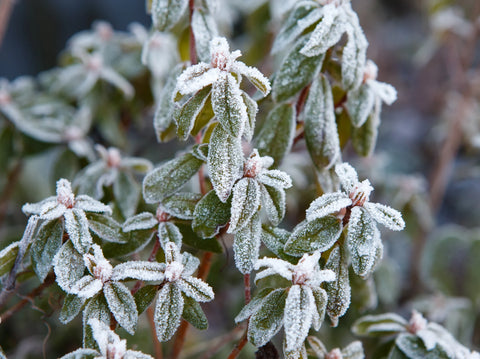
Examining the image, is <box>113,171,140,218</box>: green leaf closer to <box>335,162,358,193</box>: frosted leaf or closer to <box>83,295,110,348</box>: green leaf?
<box>83,295,110,348</box>: green leaf

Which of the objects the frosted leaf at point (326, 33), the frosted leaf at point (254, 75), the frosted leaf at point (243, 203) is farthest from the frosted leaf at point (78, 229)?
the frosted leaf at point (326, 33)

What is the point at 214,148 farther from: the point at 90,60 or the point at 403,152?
the point at 403,152

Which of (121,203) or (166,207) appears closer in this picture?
(166,207)

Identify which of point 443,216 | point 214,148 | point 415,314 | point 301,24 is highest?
point 301,24

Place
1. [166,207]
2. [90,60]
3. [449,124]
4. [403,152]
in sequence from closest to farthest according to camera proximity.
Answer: [166,207]
[90,60]
[449,124]
[403,152]

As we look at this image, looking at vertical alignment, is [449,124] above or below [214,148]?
below

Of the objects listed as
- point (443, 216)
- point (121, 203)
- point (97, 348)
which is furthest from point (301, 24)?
point (443, 216)

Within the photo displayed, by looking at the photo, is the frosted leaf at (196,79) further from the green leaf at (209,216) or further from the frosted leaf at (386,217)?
the frosted leaf at (386,217)

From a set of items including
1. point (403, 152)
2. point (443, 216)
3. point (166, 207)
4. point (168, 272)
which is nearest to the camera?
point (168, 272)
